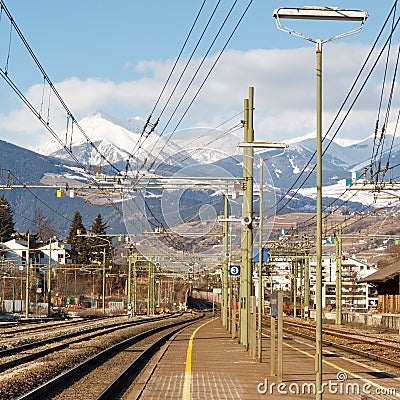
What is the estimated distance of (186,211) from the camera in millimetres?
35812

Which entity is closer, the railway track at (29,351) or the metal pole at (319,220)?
the metal pole at (319,220)

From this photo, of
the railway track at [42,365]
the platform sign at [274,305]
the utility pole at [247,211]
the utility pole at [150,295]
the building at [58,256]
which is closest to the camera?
the railway track at [42,365]

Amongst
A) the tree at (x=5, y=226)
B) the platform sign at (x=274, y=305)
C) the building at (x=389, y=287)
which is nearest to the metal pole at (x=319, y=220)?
the platform sign at (x=274, y=305)

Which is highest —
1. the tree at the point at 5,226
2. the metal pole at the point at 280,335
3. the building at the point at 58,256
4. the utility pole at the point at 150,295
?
the tree at the point at 5,226

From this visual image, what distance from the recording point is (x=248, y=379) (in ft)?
71.4

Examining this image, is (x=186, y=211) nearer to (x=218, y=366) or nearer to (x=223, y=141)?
(x=223, y=141)

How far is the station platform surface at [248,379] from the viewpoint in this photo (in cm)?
1884

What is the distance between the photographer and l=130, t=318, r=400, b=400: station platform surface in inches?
742

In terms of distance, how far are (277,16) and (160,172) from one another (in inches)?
884

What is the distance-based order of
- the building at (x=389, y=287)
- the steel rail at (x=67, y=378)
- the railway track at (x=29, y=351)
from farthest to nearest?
the building at (x=389, y=287) < the railway track at (x=29, y=351) < the steel rail at (x=67, y=378)

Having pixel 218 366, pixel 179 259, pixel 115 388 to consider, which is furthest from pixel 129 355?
pixel 179 259

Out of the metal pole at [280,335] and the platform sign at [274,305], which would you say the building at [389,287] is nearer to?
the platform sign at [274,305]

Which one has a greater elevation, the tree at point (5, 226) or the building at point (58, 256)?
the tree at point (5, 226)

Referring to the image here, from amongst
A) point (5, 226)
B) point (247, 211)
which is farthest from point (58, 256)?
point (247, 211)
